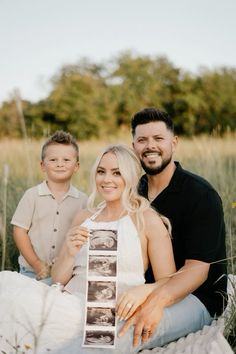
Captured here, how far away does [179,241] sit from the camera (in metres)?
3.26

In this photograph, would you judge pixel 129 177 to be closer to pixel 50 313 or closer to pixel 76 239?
pixel 76 239

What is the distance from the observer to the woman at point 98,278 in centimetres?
269

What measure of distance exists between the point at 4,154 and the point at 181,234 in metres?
4.53

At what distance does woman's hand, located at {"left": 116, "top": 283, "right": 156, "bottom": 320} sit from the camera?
2652mm

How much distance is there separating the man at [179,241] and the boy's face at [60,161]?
1.52ft

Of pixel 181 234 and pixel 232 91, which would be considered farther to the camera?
pixel 232 91

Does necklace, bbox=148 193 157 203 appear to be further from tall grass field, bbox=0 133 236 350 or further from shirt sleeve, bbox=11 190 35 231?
shirt sleeve, bbox=11 190 35 231

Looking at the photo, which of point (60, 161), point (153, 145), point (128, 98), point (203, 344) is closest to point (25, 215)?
point (60, 161)

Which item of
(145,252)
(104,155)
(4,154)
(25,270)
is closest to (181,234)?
(145,252)

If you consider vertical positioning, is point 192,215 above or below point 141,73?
below

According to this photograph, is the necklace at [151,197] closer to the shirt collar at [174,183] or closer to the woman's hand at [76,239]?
the shirt collar at [174,183]

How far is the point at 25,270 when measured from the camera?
12.4ft

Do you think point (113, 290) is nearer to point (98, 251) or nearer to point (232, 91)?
point (98, 251)

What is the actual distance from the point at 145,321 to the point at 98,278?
32 cm
